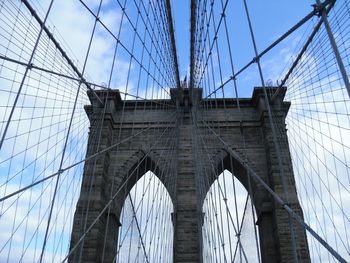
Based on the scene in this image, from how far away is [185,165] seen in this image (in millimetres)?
14469

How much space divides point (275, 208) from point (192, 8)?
7.38 m

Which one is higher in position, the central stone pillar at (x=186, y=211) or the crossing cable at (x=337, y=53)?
the central stone pillar at (x=186, y=211)

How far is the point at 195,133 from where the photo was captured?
13.4 meters

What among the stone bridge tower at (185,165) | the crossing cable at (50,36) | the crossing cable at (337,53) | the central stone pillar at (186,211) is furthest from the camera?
the central stone pillar at (186,211)

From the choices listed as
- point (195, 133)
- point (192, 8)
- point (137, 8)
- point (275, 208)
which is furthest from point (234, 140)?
point (137, 8)

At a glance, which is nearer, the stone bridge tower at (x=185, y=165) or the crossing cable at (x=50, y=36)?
the crossing cable at (x=50, y=36)

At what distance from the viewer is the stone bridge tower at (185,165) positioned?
12.3 meters

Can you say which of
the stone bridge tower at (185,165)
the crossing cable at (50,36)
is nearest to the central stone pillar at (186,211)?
the stone bridge tower at (185,165)

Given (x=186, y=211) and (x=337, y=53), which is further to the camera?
(x=186, y=211)

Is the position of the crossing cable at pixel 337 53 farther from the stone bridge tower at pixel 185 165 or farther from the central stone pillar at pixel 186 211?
the central stone pillar at pixel 186 211

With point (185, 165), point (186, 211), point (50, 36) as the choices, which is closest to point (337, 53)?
point (50, 36)

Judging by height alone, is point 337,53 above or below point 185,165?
below

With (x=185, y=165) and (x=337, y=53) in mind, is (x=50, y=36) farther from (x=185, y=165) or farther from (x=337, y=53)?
(x=185, y=165)

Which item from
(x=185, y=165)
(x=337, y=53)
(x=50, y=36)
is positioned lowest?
(x=337, y=53)
